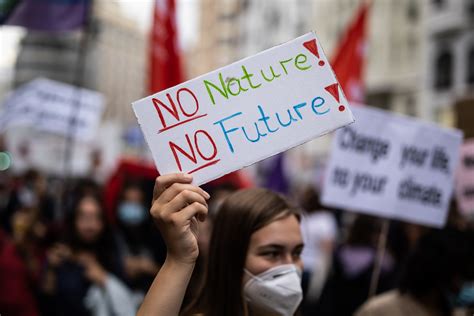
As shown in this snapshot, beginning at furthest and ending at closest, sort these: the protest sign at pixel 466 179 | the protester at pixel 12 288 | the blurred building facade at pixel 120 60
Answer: the blurred building facade at pixel 120 60
the protest sign at pixel 466 179
the protester at pixel 12 288

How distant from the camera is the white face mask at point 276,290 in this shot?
2.37m

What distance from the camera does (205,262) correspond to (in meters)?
2.74

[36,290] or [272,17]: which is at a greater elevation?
[272,17]

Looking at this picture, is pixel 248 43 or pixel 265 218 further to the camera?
pixel 248 43

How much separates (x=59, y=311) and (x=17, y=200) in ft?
13.1

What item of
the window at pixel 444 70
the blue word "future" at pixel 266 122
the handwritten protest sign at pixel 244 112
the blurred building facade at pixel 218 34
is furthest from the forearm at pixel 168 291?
the blurred building facade at pixel 218 34

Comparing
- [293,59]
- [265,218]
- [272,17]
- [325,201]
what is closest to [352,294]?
[325,201]

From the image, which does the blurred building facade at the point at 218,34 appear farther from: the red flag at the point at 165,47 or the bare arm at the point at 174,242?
the bare arm at the point at 174,242

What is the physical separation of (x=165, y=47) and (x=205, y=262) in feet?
15.2

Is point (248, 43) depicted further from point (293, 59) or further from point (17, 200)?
point (293, 59)

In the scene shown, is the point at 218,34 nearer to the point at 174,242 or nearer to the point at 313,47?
the point at 313,47

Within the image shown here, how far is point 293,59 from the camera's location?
6.97 ft

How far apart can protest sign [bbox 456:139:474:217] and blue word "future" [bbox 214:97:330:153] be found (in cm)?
287

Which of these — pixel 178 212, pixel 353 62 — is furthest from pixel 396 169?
pixel 353 62
